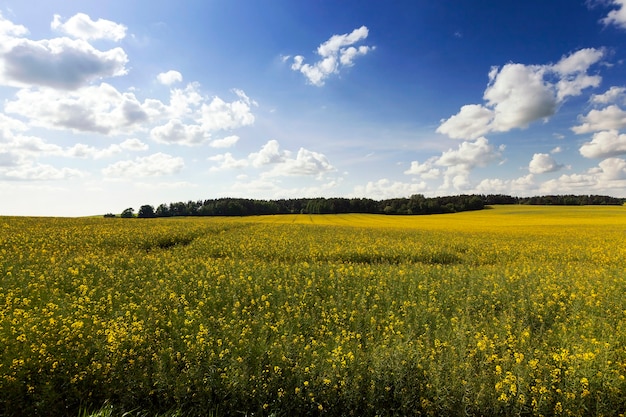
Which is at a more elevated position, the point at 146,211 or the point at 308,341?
the point at 146,211

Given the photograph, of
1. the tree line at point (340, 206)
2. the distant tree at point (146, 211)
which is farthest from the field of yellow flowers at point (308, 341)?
the distant tree at point (146, 211)

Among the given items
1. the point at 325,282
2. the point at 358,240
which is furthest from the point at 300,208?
the point at 325,282

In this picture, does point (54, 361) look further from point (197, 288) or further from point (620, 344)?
point (620, 344)

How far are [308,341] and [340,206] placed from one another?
82668 mm

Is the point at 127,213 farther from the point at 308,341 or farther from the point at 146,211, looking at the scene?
the point at 308,341

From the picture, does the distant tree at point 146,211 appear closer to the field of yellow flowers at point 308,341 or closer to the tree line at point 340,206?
the tree line at point 340,206

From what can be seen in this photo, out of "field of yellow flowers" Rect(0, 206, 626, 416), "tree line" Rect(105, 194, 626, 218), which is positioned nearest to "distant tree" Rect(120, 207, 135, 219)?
"tree line" Rect(105, 194, 626, 218)

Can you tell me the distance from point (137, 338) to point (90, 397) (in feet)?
3.27

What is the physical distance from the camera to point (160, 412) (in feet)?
15.5

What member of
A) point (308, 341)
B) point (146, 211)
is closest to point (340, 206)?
point (146, 211)

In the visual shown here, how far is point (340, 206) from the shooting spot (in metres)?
88.9

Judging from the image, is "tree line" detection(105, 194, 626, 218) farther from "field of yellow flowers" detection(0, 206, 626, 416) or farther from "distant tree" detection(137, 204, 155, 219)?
"field of yellow flowers" detection(0, 206, 626, 416)

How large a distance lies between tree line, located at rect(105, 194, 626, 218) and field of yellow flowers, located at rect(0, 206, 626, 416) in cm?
7261

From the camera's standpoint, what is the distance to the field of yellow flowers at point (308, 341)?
187 inches
